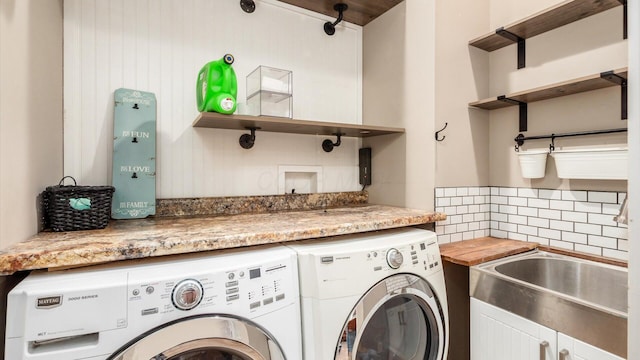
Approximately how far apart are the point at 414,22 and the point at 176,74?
1.42 meters

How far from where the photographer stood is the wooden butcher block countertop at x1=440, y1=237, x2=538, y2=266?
1521 millimetres

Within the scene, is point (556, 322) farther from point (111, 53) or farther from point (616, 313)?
point (111, 53)

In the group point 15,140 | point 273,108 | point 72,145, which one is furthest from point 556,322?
point 72,145

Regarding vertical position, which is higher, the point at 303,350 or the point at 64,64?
the point at 64,64

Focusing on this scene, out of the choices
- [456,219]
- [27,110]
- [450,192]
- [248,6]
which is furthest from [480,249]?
[27,110]

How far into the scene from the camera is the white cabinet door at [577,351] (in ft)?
3.45

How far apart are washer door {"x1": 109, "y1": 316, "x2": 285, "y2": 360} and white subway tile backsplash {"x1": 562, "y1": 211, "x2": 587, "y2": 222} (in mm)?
1605

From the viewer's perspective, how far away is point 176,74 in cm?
167

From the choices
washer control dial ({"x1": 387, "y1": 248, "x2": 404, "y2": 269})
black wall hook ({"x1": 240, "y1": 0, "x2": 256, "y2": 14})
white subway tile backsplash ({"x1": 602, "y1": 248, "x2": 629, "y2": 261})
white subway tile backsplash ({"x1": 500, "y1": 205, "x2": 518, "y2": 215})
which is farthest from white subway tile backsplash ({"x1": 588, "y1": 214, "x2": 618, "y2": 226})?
black wall hook ({"x1": 240, "y1": 0, "x2": 256, "y2": 14})

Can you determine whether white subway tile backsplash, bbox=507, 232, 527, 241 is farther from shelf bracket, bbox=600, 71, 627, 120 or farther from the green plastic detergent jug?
the green plastic detergent jug

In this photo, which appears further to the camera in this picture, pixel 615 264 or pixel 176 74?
pixel 176 74

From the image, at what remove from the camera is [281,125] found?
5.56ft

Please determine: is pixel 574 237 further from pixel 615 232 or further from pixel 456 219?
pixel 456 219

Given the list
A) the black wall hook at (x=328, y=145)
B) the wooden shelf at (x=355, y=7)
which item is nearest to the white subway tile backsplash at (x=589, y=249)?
the black wall hook at (x=328, y=145)
